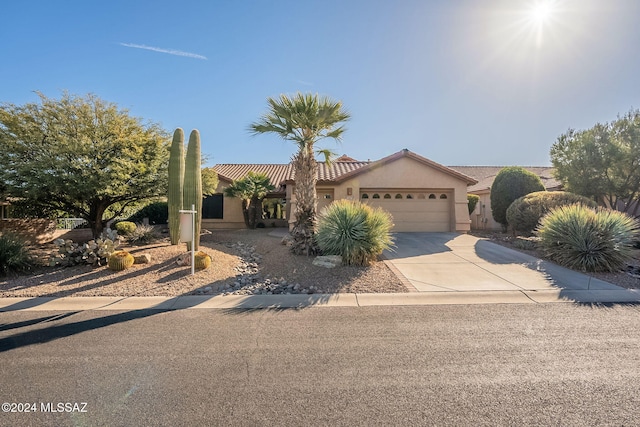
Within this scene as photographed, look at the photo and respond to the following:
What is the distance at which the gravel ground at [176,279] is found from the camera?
6.85 m

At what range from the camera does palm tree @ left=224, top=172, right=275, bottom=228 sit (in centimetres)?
1733

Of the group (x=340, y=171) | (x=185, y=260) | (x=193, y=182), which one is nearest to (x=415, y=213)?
(x=340, y=171)

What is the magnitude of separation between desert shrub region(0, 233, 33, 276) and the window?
1114 cm

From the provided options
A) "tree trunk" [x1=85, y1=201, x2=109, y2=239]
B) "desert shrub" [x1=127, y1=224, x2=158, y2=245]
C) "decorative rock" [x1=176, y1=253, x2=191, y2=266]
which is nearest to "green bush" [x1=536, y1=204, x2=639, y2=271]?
"decorative rock" [x1=176, y1=253, x2=191, y2=266]

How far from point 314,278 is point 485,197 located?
1822cm

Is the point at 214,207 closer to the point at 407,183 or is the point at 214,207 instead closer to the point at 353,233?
the point at 407,183

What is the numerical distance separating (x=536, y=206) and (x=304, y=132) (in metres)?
10.5

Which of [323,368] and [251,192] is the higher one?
[251,192]

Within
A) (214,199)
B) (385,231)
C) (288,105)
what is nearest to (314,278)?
(385,231)

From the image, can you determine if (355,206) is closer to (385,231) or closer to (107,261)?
(385,231)

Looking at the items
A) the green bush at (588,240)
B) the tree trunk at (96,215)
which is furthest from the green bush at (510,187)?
the tree trunk at (96,215)

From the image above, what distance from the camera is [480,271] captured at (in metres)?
8.43

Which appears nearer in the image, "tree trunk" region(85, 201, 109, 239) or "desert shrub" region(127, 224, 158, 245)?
"tree trunk" region(85, 201, 109, 239)

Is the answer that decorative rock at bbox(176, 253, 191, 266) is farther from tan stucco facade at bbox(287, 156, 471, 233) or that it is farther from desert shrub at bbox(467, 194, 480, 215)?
desert shrub at bbox(467, 194, 480, 215)
